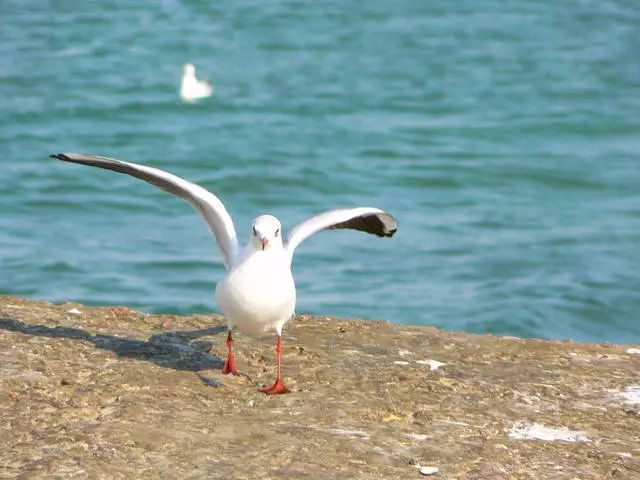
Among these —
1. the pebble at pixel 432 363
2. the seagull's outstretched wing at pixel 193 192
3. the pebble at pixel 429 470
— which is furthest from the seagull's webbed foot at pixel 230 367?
the pebble at pixel 429 470

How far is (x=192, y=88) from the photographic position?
2134cm

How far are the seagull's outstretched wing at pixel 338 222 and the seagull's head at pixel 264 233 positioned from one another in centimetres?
39

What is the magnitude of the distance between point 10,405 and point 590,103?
54.1 ft

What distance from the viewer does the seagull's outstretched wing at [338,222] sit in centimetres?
735

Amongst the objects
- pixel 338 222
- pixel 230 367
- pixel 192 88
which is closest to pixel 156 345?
pixel 230 367

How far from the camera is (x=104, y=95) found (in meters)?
21.5

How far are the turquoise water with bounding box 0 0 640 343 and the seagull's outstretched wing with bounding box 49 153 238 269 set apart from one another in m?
5.52

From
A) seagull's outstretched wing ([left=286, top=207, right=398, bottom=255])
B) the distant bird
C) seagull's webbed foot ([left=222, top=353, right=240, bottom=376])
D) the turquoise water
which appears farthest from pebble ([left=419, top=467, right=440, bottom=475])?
the distant bird

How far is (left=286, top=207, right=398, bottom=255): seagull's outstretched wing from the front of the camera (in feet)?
24.1

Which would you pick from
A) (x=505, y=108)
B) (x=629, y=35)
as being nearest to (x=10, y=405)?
(x=505, y=108)

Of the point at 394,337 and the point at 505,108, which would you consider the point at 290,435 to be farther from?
the point at 505,108

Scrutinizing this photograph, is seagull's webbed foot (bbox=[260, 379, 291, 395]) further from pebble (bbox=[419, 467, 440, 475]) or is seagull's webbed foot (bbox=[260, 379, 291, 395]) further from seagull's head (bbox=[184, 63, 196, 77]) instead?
seagull's head (bbox=[184, 63, 196, 77])

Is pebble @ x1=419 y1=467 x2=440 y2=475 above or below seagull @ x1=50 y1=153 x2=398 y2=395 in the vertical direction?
below

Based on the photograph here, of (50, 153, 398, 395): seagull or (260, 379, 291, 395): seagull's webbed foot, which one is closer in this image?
(260, 379, 291, 395): seagull's webbed foot
